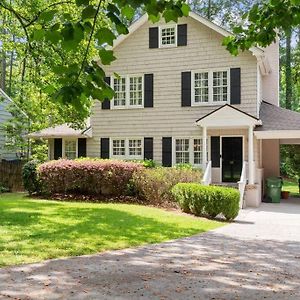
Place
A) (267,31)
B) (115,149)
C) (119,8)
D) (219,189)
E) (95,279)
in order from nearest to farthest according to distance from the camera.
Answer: (119,8) → (267,31) → (95,279) → (219,189) → (115,149)

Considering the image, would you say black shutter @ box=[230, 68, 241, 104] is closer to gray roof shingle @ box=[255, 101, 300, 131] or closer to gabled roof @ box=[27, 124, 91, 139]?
gray roof shingle @ box=[255, 101, 300, 131]

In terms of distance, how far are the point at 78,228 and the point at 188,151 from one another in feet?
32.9

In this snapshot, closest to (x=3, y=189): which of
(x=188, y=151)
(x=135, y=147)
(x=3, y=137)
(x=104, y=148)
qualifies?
(x=104, y=148)

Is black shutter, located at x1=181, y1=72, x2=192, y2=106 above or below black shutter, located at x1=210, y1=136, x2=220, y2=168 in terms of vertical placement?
above

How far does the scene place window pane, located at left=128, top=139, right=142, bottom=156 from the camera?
2038 centimetres

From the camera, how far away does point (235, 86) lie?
736 inches

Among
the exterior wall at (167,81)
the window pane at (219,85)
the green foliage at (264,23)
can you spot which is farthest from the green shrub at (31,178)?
the green foliage at (264,23)

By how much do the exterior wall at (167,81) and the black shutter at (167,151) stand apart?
0.73ft

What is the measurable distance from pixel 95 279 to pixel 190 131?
46.3 feet

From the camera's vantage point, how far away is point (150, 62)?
66.2ft

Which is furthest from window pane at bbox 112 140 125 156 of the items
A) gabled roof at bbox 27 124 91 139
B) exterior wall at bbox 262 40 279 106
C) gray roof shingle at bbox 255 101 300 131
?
exterior wall at bbox 262 40 279 106

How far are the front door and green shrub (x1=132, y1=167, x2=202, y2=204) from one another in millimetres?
2831

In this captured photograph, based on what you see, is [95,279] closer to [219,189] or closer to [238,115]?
[219,189]


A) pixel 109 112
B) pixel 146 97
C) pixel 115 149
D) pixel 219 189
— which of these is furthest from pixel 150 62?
pixel 219 189
